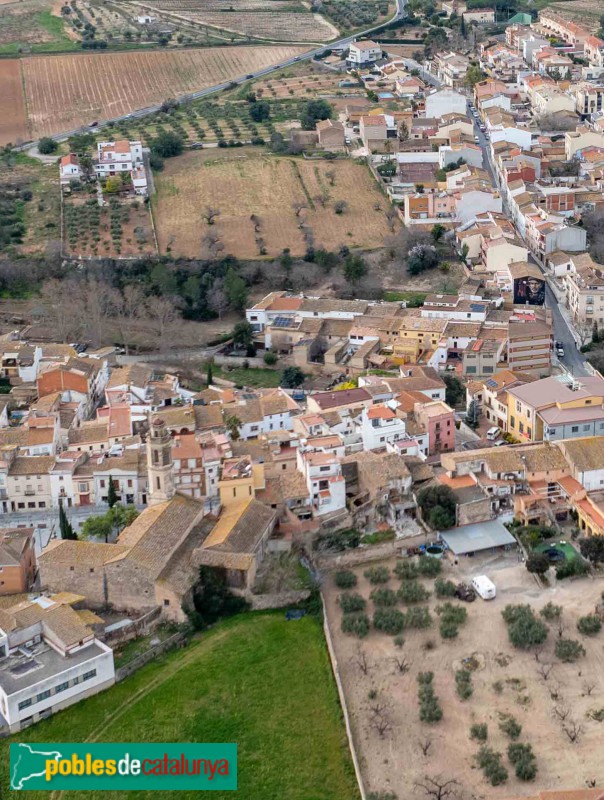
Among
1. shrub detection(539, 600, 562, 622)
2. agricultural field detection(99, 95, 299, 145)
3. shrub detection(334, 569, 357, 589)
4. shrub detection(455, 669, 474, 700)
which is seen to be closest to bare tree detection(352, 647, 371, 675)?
shrub detection(455, 669, 474, 700)

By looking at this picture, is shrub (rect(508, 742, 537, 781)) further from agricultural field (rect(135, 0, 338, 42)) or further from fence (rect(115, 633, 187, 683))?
agricultural field (rect(135, 0, 338, 42))

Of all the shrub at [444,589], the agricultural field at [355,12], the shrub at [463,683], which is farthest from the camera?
the agricultural field at [355,12]

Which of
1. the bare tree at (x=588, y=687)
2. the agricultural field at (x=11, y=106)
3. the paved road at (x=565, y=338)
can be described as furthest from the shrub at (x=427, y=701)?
the agricultural field at (x=11, y=106)

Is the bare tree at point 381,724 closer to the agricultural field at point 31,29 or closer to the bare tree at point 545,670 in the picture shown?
the bare tree at point 545,670

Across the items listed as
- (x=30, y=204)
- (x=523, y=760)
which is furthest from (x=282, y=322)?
(x=523, y=760)

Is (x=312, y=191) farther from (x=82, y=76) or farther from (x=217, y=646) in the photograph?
(x=217, y=646)

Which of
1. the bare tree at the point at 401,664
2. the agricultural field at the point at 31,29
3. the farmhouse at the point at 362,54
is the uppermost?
the agricultural field at the point at 31,29
